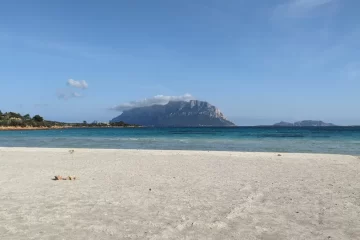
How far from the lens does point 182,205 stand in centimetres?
745

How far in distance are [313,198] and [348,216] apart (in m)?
1.66

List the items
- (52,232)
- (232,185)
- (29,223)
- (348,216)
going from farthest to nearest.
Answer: (232,185) < (348,216) < (29,223) < (52,232)

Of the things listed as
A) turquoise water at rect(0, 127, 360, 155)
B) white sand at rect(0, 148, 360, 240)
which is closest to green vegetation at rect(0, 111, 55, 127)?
turquoise water at rect(0, 127, 360, 155)

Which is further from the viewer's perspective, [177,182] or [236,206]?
[177,182]

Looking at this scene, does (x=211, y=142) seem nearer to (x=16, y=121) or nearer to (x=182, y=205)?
(x=182, y=205)

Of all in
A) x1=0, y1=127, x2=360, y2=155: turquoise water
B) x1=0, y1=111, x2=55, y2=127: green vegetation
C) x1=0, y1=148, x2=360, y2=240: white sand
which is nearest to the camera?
x1=0, y1=148, x2=360, y2=240: white sand

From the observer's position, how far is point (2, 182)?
34.9 ft

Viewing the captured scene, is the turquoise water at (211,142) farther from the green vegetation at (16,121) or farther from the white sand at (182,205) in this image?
the green vegetation at (16,121)

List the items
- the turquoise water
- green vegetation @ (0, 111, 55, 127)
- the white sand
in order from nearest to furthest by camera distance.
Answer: the white sand, the turquoise water, green vegetation @ (0, 111, 55, 127)

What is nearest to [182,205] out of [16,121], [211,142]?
[211,142]

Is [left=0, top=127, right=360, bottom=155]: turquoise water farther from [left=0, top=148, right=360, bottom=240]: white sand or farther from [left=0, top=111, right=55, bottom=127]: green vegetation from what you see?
[left=0, top=111, right=55, bottom=127]: green vegetation

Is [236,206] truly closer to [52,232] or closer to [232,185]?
[232,185]

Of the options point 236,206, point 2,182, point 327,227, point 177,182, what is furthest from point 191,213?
point 2,182

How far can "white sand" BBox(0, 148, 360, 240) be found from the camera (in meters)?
5.62
